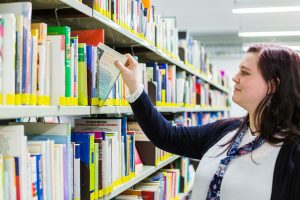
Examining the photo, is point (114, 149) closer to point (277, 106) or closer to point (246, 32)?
point (277, 106)

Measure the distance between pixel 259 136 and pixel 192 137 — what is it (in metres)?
0.44

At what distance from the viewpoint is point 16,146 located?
1.10m

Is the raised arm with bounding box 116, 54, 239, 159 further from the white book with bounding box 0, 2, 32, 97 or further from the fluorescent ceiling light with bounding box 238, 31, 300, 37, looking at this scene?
the fluorescent ceiling light with bounding box 238, 31, 300, 37

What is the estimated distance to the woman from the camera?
161 cm

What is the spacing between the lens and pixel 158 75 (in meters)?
2.86

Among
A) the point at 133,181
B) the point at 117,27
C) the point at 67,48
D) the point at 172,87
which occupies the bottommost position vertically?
the point at 133,181

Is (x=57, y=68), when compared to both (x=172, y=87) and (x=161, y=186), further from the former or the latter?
(x=172, y=87)

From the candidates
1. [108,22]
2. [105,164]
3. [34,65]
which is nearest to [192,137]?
[105,164]

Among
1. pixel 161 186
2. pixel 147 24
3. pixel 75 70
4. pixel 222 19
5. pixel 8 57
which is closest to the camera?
pixel 8 57

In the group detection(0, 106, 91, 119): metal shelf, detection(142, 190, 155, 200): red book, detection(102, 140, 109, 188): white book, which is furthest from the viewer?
detection(142, 190, 155, 200): red book

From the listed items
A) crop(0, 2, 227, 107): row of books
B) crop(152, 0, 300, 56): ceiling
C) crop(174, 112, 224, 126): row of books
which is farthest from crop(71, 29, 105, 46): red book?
crop(152, 0, 300, 56): ceiling

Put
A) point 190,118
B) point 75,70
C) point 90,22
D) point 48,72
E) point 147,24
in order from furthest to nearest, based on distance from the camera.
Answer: point 190,118, point 147,24, point 90,22, point 75,70, point 48,72

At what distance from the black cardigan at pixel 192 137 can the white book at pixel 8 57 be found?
0.85 metres

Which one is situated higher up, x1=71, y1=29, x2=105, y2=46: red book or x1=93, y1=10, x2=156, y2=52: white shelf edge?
x1=93, y1=10, x2=156, y2=52: white shelf edge
